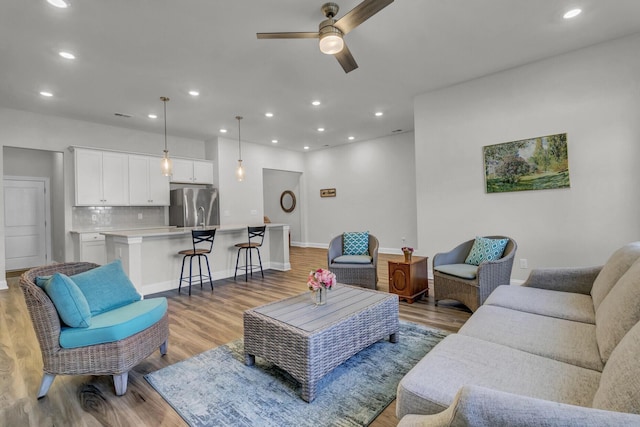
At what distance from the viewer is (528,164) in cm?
383

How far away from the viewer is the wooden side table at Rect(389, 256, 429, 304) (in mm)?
3664

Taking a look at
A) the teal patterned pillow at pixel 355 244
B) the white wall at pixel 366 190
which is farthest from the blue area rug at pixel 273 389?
the white wall at pixel 366 190

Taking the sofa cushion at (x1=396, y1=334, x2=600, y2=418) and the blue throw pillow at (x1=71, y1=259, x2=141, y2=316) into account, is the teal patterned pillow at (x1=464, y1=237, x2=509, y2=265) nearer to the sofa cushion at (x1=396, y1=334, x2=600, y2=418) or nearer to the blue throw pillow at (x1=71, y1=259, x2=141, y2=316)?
the sofa cushion at (x1=396, y1=334, x2=600, y2=418)

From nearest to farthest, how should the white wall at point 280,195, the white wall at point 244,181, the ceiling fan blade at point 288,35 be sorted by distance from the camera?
the ceiling fan blade at point 288,35 → the white wall at point 244,181 → the white wall at point 280,195

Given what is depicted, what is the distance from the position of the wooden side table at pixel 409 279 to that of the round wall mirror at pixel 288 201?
6.08 m

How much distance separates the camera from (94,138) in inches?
220

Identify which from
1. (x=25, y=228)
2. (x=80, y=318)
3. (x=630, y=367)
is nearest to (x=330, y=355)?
(x=630, y=367)

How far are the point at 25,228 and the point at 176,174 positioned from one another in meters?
3.41

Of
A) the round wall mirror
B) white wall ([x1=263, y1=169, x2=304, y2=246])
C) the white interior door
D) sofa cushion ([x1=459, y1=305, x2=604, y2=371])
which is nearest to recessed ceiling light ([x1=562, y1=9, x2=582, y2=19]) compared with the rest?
sofa cushion ([x1=459, y1=305, x2=604, y2=371])

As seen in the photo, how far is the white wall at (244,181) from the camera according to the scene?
6.87 m

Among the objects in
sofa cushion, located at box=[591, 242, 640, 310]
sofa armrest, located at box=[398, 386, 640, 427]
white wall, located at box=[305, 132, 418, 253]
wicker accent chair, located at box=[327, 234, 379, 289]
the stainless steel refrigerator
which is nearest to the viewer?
sofa armrest, located at box=[398, 386, 640, 427]

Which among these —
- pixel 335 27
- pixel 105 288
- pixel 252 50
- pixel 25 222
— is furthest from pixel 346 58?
pixel 25 222

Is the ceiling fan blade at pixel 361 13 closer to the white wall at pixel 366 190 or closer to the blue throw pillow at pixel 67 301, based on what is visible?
the blue throw pillow at pixel 67 301

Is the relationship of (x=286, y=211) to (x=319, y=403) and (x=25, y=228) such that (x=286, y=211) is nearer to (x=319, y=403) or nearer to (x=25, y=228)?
(x=25, y=228)
